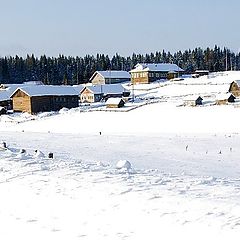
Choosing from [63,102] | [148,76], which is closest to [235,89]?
[63,102]

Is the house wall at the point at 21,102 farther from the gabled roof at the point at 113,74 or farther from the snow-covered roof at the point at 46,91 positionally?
the gabled roof at the point at 113,74

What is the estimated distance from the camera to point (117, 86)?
9425 centimetres

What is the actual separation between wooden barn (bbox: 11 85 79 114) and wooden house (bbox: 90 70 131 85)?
36686 mm

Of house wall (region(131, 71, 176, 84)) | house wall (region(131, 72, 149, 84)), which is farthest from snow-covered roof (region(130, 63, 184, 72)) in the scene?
house wall (region(131, 72, 149, 84))

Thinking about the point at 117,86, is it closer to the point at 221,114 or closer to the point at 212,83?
the point at 212,83

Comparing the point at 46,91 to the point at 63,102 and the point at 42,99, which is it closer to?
the point at 42,99

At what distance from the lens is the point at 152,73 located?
114375 millimetres

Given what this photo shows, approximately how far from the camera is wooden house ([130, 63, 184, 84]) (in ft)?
372

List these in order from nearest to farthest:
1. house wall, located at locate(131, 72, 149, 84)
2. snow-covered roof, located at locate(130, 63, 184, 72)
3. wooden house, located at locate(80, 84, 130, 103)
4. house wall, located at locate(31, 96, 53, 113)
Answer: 1. house wall, located at locate(31, 96, 53, 113)
2. wooden house, located at locate(80, 84, 130, 103)
3. house wall, located at locate(131, 72, 149, 84)
4. snow-covered roof, located at locate(130, 63, 184, 72)

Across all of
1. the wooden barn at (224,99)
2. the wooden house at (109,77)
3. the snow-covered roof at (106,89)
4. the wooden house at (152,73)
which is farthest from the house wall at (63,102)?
the wooden house at (109,77)

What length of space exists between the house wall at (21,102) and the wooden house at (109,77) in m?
39.5

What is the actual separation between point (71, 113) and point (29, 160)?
166 ft

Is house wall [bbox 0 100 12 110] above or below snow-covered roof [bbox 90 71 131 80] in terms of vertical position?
below

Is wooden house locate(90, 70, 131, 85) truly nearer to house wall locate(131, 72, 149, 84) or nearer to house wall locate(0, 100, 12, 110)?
house wall locate(131, 72, 149, 84)
